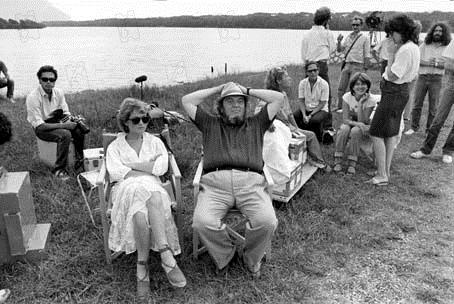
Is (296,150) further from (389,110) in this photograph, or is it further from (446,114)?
(446,114)

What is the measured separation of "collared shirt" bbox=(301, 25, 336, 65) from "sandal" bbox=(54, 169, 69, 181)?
4.27 m

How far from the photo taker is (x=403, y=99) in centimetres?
431

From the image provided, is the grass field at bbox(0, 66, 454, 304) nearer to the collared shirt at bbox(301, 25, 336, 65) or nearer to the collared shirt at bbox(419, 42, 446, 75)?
the collared shirt at bbox(419, 42, 446, 75)

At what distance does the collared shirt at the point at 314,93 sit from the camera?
5264mm

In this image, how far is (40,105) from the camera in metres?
4.54

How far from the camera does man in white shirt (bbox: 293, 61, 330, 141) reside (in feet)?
17.3

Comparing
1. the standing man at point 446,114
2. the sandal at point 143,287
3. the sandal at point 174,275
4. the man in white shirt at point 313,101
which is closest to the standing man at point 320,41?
the man in white shirt at point 313,101

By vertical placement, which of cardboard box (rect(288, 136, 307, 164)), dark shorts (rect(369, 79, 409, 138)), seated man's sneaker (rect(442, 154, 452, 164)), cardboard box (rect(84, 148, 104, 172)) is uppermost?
dark shorts (rect(369, 79, 409, 138))

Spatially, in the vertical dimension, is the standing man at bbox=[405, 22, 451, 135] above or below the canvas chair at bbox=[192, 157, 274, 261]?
above

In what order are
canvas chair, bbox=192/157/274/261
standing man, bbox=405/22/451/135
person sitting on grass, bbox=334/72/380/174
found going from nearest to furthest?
canvas chair, bbox=192/157/274/261
person sitting on grass, bbox=334/72/380/174
standing man, bbox=405/22/451/135

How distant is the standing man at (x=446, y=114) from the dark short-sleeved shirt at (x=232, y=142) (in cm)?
321

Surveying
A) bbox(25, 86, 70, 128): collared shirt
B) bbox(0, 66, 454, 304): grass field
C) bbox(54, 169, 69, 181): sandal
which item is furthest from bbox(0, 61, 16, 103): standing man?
bbox(54, 169, 69, 181): sandal

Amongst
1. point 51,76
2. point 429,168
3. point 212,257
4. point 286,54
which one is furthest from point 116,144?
point 286,54

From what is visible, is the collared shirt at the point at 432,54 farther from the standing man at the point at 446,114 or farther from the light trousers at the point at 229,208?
the light trousers at the point at 229,208
